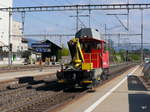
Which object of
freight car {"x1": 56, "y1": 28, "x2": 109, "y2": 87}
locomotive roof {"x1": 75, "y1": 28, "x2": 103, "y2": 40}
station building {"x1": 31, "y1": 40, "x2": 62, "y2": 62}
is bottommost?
freight car {"x1": 56, "y1": 28, "x2": 109, "y2": 87}

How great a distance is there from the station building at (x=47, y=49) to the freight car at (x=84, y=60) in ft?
230

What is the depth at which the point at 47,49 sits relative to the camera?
93688mm

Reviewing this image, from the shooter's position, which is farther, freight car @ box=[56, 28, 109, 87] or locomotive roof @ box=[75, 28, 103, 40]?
locomotive roof @ box=[75, 28, 103, 40]

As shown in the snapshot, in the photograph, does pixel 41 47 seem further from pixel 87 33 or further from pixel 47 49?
pixel 87 33

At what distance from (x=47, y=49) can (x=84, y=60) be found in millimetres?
73403

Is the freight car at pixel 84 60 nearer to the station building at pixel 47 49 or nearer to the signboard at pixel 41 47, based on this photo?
the station building at pixel 47 49

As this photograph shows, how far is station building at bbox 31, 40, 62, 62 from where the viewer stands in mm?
93750

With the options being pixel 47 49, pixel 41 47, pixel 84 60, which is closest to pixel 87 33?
pixel 84 60

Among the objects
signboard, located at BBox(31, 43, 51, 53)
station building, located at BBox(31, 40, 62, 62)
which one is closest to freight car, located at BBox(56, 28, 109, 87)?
station building, located at BBox(31, 40, 62, 62)

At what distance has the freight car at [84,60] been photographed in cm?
1909

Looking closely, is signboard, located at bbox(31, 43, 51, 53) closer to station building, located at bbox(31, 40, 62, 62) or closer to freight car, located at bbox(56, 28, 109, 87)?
station building, located at bbox(31, 40, 62, 62)

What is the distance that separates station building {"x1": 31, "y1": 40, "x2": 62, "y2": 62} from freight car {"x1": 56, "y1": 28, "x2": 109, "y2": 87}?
2766 inches

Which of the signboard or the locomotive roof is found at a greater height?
the signboard

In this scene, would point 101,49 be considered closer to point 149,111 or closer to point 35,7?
point 149,111
